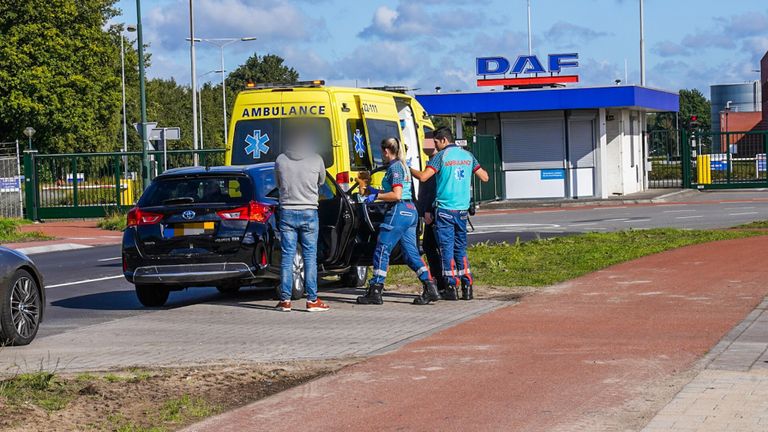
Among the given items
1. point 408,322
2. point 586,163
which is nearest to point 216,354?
point 408,322

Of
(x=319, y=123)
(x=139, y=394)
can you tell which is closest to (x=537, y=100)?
(x=319, y=123)

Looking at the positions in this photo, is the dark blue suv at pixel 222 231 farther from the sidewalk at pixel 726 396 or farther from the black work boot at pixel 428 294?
the sidewalk at pixel 726 396

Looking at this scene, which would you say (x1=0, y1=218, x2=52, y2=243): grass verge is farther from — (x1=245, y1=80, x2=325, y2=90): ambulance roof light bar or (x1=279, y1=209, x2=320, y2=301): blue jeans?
(x1=279, y1=209, x2=320, y2=301): blue jeans

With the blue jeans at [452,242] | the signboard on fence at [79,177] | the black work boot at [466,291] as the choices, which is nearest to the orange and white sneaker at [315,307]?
the blue jeans at [452,242]

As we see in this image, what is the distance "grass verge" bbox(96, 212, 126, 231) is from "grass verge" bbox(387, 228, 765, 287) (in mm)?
15660

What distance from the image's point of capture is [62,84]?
64875 mm

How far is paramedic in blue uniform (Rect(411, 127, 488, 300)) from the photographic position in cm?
1329

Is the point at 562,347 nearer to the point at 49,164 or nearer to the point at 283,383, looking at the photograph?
the point at 283,383

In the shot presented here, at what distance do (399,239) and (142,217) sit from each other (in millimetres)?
2792

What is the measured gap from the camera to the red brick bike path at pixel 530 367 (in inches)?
287

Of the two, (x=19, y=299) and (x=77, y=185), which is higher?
(x=77, y=185)

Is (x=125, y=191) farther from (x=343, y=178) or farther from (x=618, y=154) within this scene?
(x=343, y=178)

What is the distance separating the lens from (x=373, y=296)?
13.3m

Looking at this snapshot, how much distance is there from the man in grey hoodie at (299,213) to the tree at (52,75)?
53.4 metres
